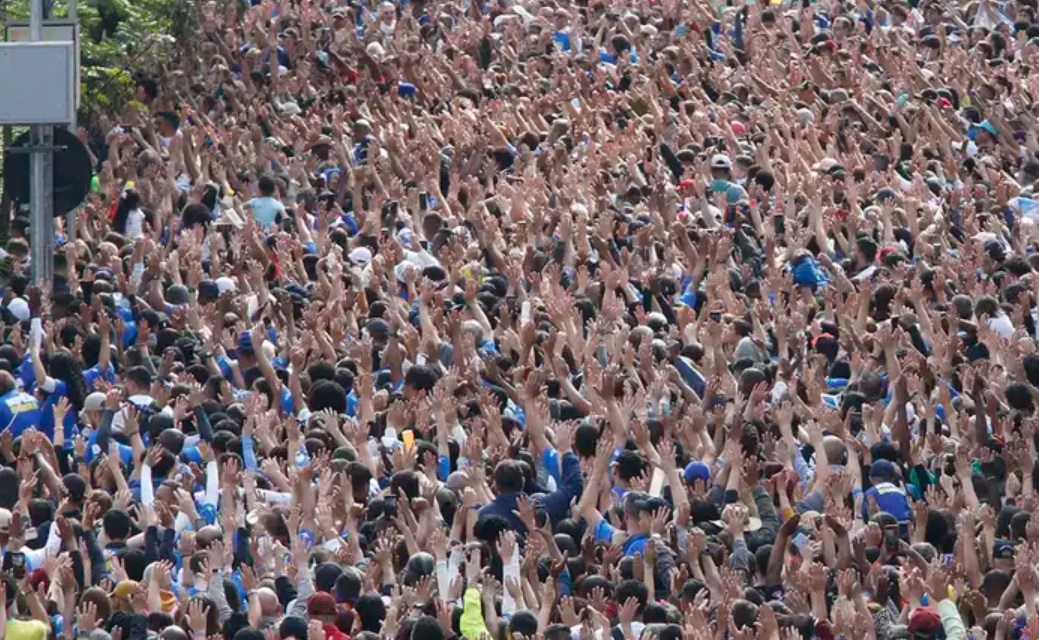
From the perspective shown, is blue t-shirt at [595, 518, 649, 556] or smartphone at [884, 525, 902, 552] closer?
blue t-shirt at [595, 518, 649, 556]

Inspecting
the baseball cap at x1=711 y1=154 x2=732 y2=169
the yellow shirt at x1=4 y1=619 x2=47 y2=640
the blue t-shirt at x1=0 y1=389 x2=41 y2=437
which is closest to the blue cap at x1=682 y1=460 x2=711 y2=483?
the yellow shirt at x1=4 y1=619 x2=47 y2=640

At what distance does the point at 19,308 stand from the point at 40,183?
996 mm

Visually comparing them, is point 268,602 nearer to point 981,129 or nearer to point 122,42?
point 981,129

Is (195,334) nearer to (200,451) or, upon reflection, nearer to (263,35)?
(200,451)

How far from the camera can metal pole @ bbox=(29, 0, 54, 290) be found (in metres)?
16.9

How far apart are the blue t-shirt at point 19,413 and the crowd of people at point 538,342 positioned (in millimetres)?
27

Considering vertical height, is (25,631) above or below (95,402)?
above

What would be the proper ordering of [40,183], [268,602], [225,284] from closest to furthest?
[268,602] → [40,183] → [225,284]

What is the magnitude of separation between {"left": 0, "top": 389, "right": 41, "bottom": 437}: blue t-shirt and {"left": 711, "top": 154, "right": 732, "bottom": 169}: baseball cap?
6.57 metres

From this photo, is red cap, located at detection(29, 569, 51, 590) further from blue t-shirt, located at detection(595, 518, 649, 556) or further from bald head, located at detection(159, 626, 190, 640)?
blue t-shirt, located at detection(595, 518, 649, 556)

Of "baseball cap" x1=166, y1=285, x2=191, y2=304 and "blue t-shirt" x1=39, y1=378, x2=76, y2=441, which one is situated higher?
"blue t-shirt" x1=39, y1=378, x2=76, y2=441

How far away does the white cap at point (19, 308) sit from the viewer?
1752 centimetres

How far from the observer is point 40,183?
16938mm

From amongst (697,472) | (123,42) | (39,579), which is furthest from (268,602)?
(123,42)
